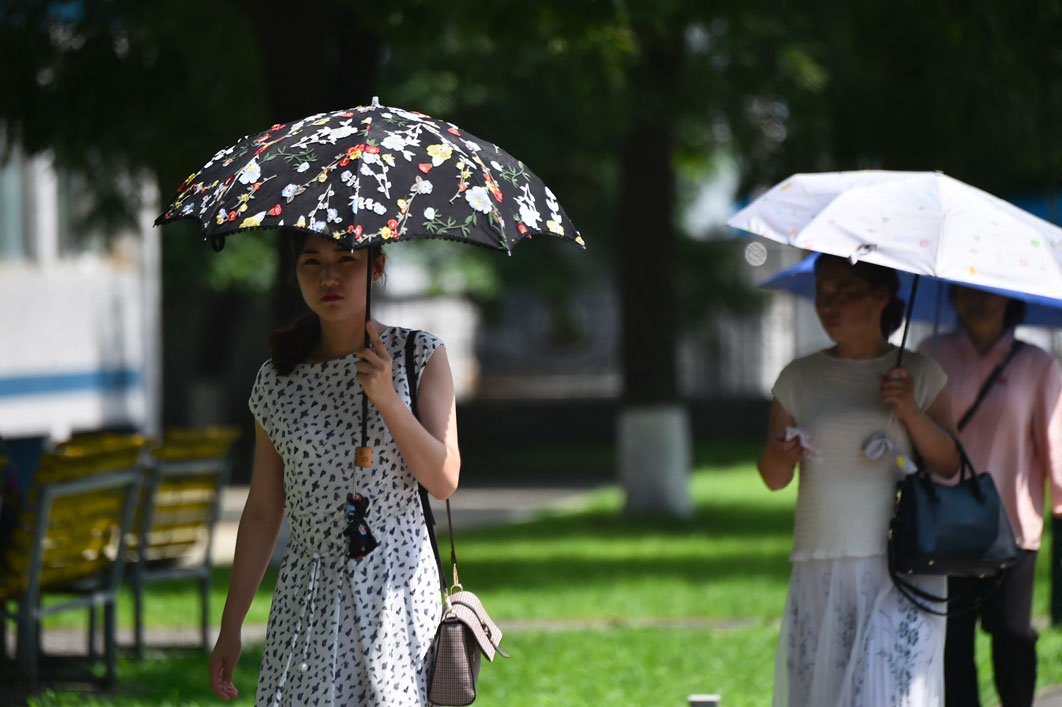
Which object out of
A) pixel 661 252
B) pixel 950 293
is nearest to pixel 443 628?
pixel 950 293

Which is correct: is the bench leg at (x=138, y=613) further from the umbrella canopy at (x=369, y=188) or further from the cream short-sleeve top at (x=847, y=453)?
the umbrella canopy at (x=369, y=188)

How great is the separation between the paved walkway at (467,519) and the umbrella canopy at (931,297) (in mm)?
1780

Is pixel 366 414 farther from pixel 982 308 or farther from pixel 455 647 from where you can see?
pixel 982 308

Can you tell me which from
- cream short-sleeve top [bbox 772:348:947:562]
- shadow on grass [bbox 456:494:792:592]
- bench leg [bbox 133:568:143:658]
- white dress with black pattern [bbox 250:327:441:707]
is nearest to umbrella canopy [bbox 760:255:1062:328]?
cream short-sleeve top [bbox 772:348:947:562]

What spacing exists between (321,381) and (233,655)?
2.27 feet

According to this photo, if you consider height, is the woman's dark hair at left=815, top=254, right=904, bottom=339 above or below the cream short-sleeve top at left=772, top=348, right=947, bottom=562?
above

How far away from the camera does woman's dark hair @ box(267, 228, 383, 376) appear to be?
3.76 metres

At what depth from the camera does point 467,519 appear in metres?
17.7

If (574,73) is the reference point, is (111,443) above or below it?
below

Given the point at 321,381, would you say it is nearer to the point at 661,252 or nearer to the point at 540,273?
the point at 661,252

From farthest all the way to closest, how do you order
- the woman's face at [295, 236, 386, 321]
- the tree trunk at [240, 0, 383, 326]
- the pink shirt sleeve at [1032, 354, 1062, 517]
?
1. the tree trunk at [240, 0, 383, 326]
2. the pink shirt sleeve at [1032, 354, 1062, 517]
3. the woman's face at [295, 236, 386, 321]

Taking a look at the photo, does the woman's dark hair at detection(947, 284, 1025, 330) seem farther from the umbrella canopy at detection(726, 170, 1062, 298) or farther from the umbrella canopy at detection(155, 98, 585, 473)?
the umbrella canopy at detection(155, 98, 585, 473)

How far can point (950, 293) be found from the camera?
5824 millimetres

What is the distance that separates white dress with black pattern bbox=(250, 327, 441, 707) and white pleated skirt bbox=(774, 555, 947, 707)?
1437 millimetres
